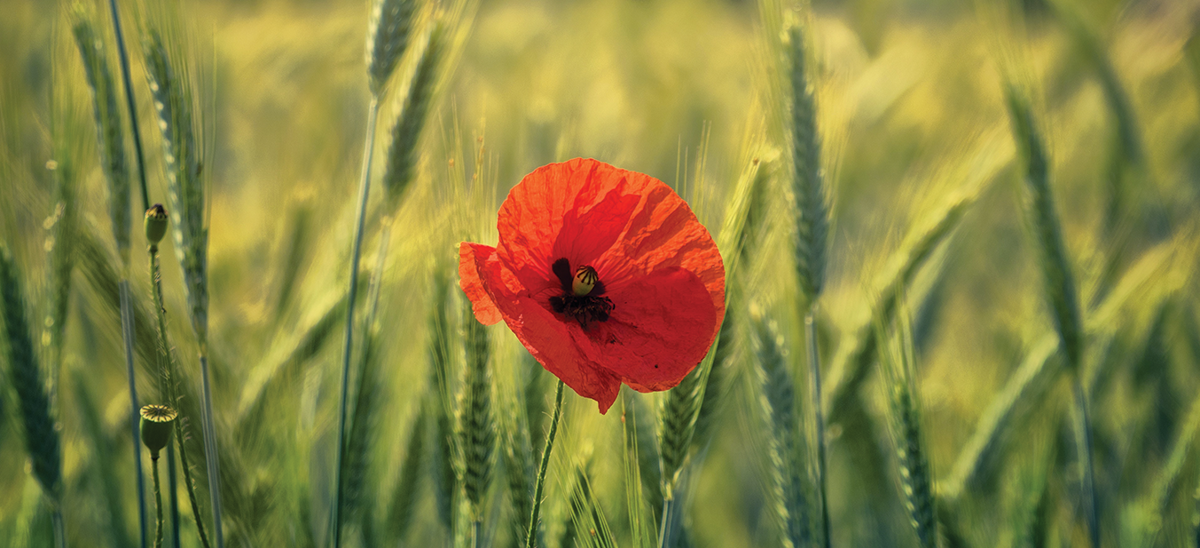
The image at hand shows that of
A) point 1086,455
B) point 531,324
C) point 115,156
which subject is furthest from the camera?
point 1086,455

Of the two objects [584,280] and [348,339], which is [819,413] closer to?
[584,280]

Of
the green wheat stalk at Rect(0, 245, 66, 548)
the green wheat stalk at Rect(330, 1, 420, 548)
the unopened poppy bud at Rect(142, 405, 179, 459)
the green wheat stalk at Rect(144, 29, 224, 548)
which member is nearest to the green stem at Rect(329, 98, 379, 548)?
the green wheat stalk at Rect(330, 1, 420, 548)

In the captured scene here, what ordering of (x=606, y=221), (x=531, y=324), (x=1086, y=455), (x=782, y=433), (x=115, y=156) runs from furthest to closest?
(x=1086, y=455), (x=782, y=433), (x=115, y=156), (x=606, y=221), (x=531, y=324)

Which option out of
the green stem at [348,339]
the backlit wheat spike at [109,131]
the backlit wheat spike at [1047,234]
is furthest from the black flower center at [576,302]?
the backlit wheat spike at [1047,234]

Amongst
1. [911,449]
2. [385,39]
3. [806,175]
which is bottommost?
[911,449]

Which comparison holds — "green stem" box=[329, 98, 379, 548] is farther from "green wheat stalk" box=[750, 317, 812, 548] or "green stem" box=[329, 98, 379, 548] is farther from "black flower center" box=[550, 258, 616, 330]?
"green wheat stalk" box=[750, 317, 812, 548]

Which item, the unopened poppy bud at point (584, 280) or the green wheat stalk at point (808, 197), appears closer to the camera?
the unopened poppy bud at point (584, 280)

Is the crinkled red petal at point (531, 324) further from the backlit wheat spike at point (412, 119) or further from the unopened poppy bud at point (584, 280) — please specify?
the backlit wheat spike at point (412, 119)

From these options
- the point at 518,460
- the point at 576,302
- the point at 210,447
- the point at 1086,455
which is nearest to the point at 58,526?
the point at 210,447

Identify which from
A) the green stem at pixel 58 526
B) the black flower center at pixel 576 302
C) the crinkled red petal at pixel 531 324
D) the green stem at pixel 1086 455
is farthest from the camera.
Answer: the green stem at pixel 1086 455
